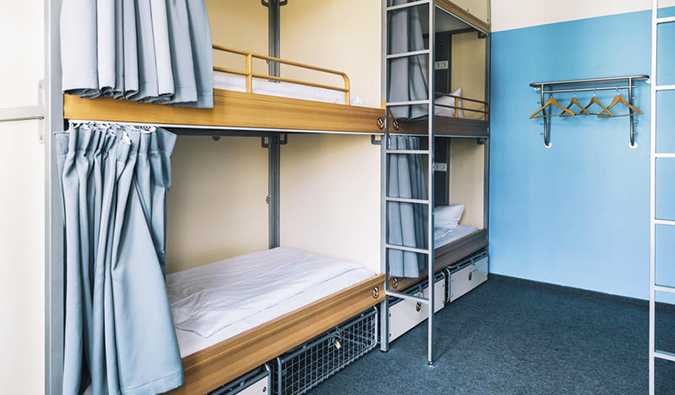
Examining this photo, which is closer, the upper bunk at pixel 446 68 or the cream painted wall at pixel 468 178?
the upper bunk at pixel 446 68

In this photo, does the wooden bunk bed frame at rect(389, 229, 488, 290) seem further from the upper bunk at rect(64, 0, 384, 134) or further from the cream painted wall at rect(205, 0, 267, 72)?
the cream painted wall at rect(205, 0, 267, 72)

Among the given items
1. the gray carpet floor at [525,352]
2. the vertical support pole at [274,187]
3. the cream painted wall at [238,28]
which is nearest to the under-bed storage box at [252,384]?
the gray carpet floor at [525,352]

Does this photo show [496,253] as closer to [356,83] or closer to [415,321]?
[415,321]

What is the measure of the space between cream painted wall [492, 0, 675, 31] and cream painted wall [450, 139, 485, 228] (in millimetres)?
1118

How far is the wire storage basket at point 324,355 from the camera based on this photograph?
2391 mm

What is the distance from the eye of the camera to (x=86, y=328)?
154cm

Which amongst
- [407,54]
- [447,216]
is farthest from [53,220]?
[447,216]

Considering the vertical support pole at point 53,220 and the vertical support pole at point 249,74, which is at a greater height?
the vertical support pole at point 249,74

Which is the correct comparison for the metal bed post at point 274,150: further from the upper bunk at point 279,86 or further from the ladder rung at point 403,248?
the ladder rung at point 403,248

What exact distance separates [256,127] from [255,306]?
33.8 inches

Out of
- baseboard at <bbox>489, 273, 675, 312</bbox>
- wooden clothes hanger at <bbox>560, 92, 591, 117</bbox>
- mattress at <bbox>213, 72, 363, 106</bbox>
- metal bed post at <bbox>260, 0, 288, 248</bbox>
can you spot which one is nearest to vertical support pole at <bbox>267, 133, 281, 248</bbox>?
metal bed post at <bbox>260, 0, 288, 248</bbox>

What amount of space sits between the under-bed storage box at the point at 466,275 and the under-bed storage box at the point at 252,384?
194 centimetres

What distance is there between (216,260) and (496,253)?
2662mm

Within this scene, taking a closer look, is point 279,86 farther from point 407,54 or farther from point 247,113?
point 407,54
